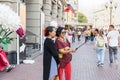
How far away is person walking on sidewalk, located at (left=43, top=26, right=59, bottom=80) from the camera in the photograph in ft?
25.0

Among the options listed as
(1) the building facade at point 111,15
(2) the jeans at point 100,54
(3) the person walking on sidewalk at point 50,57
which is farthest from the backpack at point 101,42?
(1) the building facade at point 111,15

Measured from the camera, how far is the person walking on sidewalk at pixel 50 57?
25.0 ft

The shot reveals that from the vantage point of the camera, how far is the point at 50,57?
→ 7.67 metres

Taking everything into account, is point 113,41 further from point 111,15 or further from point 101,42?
point 111,15

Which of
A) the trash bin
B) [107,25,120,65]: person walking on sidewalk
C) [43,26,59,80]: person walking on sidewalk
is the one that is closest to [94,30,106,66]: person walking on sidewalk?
[107,25,120,65]: person walking on sidewalk

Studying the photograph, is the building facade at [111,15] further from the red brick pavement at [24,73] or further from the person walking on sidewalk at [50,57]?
the person walking on sidewalk at [50,57]

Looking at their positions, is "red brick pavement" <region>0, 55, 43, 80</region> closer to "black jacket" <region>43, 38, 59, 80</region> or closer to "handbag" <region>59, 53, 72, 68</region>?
"handbag" <region>59, 53, 72, 68</region>

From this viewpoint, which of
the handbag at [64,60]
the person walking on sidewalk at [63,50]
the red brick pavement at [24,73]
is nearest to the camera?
the person walking on sidewalk at [63,50]

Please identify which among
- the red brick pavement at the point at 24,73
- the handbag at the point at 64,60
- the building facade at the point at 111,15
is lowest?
the red brick pavement at the point at 24,73

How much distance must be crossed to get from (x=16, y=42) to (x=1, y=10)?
699 centimetres

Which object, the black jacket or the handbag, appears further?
the handbag

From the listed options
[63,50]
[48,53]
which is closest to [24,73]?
[63,50]

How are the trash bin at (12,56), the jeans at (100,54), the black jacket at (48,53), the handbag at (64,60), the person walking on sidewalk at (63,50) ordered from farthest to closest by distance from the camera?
the jeans at (100,54) < the trash bin at (12,56) < the handbag at (64,60) < the person walking on sidewalk at (63,50) < the black jacket at (48,53)

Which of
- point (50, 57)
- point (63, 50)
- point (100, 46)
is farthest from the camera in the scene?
point (100, 46)
